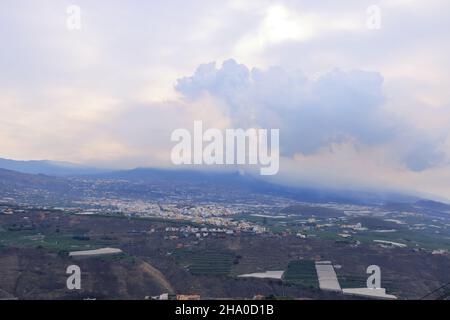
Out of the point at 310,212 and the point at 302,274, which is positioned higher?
the point at 302,274

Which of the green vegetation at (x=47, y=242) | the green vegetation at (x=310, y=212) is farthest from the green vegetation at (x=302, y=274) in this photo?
the green vegetation at (x=310, y=212)

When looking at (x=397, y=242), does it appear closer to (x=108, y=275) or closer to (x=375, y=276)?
(x=375, y=276)

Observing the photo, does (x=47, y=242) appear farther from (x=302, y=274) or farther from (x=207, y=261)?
(x=302, y=274)

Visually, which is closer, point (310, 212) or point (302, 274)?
point (302, 274)

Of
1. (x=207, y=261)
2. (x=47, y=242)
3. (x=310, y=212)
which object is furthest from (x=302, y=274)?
(x=310, y=212)

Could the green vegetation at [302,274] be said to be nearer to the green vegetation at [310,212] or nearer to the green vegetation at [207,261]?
the green vegetation at [207,261]

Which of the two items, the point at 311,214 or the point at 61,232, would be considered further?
the point at 311,214

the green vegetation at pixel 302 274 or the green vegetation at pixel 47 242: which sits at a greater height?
the green vegetation at pixel 47 242
